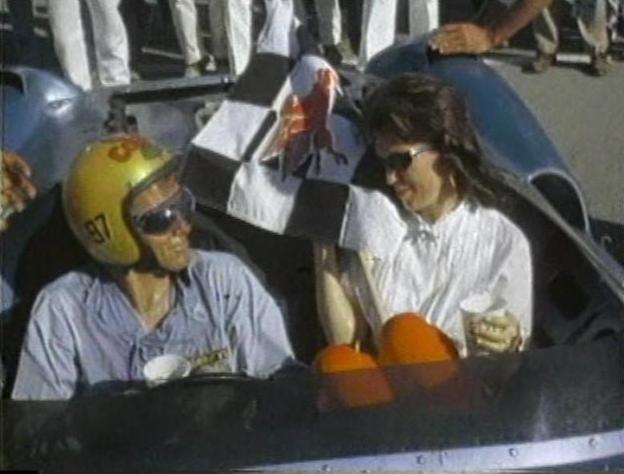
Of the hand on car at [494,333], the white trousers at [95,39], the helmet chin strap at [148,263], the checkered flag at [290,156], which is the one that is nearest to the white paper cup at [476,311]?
the hand on car at [494,333]

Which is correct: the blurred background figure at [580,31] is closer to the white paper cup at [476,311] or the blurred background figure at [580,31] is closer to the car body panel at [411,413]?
the car body panel at [411,413]

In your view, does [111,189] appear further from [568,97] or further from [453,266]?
[568,97]

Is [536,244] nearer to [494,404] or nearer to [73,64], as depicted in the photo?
[494,404]

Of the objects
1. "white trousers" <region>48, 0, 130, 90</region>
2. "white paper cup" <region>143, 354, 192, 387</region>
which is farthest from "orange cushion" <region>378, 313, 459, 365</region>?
"white trousers" <region>48, 0, 130, 90</region>

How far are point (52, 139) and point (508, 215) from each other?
37.4 inches

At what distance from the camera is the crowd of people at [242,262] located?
17.4 feet

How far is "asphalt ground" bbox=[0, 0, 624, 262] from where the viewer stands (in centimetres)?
546

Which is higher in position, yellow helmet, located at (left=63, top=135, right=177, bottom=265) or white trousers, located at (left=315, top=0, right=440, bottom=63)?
white trousers, located at (left=315, top=0, right=440, bottom=63)

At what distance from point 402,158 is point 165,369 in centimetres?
64

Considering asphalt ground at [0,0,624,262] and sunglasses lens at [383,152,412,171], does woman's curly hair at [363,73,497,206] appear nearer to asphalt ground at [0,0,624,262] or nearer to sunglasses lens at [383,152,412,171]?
sunglasses lens at [383,152,412,171]

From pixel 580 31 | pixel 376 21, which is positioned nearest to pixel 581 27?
pixel 580 31

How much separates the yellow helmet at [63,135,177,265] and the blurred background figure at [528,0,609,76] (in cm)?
80

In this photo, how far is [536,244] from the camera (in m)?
5.40

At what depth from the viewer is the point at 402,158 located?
208 inches
